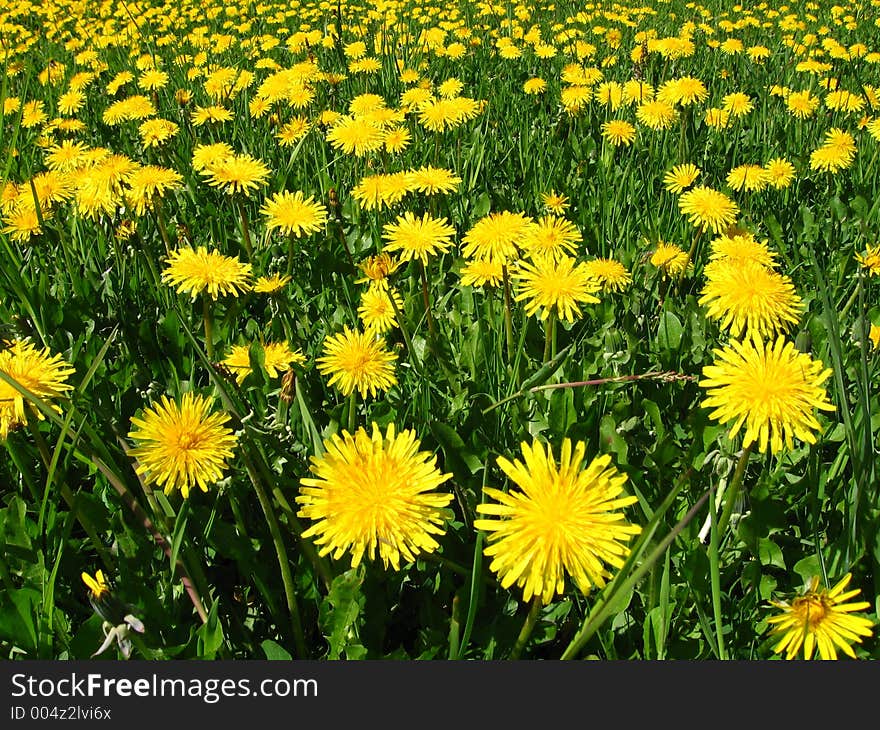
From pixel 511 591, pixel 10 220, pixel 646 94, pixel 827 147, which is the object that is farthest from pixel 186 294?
pixel 827 147

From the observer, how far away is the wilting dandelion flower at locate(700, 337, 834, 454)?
1.06 metres

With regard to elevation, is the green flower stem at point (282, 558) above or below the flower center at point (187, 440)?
below

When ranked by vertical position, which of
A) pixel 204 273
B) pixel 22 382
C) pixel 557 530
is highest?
pixel 204 273

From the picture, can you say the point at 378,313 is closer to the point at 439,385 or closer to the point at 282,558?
the point at 439,385

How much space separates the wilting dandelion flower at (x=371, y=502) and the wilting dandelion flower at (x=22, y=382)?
0.52m

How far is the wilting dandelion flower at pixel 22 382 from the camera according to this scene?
1159mm

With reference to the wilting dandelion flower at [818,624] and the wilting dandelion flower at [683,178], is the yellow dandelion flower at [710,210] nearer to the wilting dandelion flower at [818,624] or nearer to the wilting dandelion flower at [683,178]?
the wilting dandelion flower at [683,178]

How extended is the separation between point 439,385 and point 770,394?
0.85 metres

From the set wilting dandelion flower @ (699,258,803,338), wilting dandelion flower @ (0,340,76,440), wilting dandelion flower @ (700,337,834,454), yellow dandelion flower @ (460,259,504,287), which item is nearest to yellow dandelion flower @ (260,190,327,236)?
yellow dandelion flower @ (460,259,504,287)

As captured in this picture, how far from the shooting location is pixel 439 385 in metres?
1.75

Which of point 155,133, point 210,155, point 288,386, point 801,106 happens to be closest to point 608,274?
point 288,386

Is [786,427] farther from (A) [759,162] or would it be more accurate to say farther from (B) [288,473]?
(A) [759,162]

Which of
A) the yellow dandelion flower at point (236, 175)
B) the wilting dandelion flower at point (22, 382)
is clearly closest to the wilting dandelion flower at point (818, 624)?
the wilting dandelion flower at point (22, 382)

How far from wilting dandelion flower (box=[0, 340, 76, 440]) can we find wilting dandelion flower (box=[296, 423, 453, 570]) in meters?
0.52
